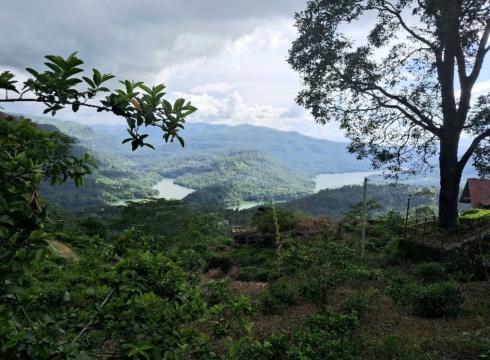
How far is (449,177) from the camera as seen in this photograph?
14953 millimetres

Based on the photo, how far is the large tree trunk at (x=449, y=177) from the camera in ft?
48.5

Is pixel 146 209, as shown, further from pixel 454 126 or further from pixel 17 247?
pixel 17 247

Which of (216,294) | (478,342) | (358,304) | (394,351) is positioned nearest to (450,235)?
(358,304)

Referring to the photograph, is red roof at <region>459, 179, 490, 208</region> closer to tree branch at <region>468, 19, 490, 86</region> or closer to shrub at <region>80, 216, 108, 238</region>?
tree branch at <region>468, 19, 490, 86</region>

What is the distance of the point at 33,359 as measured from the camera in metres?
2.07

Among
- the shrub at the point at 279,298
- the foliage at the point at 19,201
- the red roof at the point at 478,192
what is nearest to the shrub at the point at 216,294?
the shrub at the point at 279,298

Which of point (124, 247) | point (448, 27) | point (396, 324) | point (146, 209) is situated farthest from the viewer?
point (146, 209)

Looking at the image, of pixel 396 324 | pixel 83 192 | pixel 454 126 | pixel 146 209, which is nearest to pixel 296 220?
pixel 146 209

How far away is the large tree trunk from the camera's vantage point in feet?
48.5

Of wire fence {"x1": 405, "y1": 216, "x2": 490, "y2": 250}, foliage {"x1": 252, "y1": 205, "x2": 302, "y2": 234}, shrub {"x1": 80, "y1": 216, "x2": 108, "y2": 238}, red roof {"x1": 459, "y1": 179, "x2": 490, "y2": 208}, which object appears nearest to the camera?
wire fence {"x1": 405, "y1": 216, "x2": 490, "y2": 250}

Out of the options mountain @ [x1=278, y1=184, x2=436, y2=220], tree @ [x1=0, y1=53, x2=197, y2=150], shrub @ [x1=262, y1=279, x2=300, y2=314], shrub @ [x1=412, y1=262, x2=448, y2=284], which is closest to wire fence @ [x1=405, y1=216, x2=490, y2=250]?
shrub @ [x1=412, y1=262, x2=448, y2=284]

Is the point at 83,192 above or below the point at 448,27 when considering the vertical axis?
below

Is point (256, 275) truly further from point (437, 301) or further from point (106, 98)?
point (106, 98)

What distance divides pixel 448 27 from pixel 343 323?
35.7 ft
